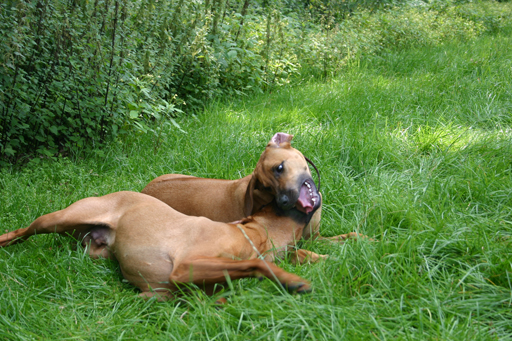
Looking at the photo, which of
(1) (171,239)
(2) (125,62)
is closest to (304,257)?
(1) (171,239)

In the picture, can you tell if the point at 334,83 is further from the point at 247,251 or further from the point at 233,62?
the point at 247,251

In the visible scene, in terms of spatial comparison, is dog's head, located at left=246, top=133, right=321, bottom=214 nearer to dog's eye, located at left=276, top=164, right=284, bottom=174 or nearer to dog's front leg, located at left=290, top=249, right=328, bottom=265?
dog's eye, located at left=276, top=164, right=284, bottom=174

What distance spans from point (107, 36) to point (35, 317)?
388 centimetres

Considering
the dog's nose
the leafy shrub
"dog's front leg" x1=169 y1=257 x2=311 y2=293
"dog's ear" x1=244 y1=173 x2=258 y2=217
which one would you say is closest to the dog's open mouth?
the dog's nose

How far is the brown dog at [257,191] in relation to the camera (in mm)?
3273

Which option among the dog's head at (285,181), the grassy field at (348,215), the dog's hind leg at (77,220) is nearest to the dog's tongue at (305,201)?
the dog's head at (285,181)

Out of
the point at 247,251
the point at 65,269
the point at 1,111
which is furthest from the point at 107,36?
the point at 247,251

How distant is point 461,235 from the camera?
113 inches

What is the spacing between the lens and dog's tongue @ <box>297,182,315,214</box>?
10.7ft

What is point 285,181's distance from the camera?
3.30 m

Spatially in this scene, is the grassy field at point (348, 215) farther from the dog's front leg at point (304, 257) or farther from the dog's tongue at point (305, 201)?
the dog's tongue at point (305, 201)

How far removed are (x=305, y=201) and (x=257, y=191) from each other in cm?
41

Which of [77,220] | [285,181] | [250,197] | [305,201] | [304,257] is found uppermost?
[285,181]

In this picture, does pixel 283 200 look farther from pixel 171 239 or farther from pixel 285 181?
pixel 171 239
